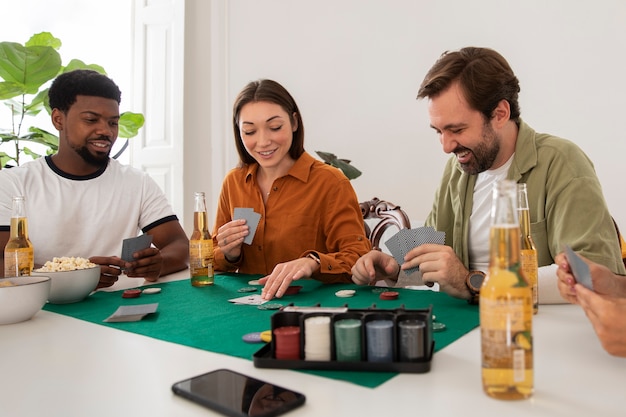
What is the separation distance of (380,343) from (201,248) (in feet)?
3.11

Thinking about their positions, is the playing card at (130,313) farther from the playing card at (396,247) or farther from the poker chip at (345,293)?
the playing card at (396,247)

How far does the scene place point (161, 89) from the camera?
4.27 meters

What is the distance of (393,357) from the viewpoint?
0.84 meters

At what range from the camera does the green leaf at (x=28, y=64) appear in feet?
9.46

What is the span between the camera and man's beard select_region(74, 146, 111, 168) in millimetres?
2207

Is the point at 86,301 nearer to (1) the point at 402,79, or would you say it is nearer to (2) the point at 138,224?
(2) the point at 138,224

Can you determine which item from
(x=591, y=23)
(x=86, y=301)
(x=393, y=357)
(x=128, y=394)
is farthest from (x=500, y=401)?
(x=591, y=23)

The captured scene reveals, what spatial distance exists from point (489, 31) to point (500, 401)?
Result: 3101 mm

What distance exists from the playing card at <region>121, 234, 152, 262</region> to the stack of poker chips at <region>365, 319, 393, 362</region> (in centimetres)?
109

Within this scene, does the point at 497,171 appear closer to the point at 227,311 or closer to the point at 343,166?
the point at 227,311

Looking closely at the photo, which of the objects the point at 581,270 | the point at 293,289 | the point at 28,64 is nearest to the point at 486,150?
the point at 293,289

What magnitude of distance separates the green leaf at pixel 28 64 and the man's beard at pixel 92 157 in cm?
107

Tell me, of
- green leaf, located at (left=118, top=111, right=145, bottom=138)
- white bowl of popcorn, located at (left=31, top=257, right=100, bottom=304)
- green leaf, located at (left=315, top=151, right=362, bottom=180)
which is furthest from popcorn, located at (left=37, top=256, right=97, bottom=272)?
green leaf, located at (left=118, top=111, right=145, bottom=138)

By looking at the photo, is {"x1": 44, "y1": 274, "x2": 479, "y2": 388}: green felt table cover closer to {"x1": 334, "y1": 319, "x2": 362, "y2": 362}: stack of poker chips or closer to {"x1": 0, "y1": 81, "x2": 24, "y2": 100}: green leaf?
{"x1": 334, "y1": 319, "x2": 362, "y2": 362}: stack of poker chips
